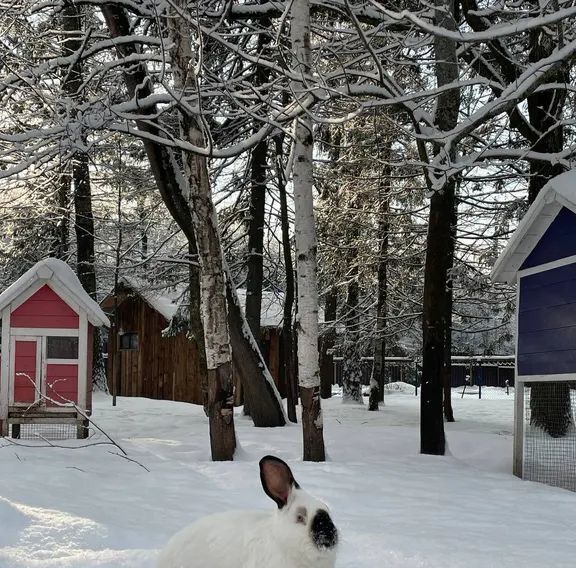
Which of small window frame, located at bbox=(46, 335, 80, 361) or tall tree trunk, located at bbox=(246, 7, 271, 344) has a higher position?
tall tree trunk, located at bbox=(246, 7, 271, 344)

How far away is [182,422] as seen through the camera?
14.6 m

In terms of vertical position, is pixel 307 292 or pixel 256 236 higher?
pixel 256 236

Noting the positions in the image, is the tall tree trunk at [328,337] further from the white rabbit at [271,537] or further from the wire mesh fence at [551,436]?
the white rabbit at [271,537]

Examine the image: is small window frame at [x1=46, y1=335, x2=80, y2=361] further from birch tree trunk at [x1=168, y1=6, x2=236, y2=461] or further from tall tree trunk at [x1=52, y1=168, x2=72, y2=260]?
tall tree trunk at [x1=52, y1=168, x2=72, y2=260]

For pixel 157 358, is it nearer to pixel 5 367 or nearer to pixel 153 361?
pixel 153 361

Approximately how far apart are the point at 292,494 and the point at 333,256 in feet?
59.1

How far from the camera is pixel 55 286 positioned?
37.7 feet

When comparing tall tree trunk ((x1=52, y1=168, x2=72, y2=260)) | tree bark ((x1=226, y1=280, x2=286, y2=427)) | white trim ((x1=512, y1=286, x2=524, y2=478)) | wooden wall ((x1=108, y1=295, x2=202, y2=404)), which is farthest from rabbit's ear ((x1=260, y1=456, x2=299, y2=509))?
wooden wall ((x1=108, y1=295, x2=202, y2=404))

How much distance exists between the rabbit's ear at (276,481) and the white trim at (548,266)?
6.66 meters

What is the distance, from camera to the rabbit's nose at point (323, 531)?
8.04 ft

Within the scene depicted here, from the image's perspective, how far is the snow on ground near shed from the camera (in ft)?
15.6

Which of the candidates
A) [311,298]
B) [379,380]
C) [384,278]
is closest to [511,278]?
[311,298]

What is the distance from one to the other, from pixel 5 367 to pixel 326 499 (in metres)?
6.46

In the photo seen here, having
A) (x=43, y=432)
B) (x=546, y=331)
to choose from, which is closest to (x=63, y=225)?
(x=43, y=432)
